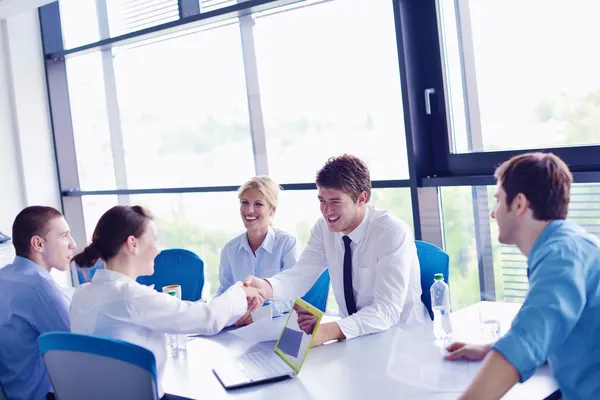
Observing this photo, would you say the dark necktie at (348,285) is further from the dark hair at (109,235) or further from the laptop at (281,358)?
the dark hair at (109,235)

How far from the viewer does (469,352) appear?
2.28 meters

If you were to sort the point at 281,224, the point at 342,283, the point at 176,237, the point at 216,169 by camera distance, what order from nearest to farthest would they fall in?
the point at 342,283
the point at 281,224
the point at 216,169
the point at 176,237

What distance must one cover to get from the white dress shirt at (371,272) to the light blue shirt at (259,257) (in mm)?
507

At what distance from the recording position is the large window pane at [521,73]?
3404mm

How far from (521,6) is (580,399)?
2401mm

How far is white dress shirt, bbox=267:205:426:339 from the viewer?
279cm

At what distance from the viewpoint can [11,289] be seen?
2.92 m

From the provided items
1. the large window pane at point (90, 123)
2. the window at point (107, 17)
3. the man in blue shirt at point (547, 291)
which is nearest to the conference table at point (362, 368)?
the man in blue shirt at point (547, 291)

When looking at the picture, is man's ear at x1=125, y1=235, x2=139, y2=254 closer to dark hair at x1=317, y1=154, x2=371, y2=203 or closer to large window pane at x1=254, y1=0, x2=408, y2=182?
dark hair at x1=317, y1=154, x2=371, y2=203

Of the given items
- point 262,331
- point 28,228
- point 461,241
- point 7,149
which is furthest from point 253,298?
point 7,149

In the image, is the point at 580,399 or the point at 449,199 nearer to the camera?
the point at 580,399

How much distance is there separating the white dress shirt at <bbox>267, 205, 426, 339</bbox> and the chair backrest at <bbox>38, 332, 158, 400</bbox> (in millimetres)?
891

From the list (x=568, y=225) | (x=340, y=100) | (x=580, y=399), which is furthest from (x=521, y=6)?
(x=580, y=399)

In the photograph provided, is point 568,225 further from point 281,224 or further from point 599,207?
point 281,224
